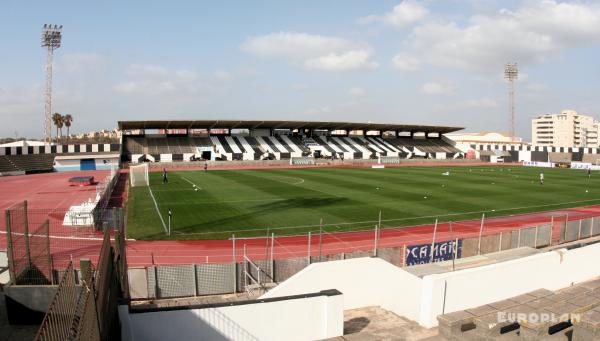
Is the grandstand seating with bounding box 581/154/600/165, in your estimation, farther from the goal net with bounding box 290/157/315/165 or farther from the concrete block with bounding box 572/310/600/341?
the concrete block with bounding box 572/310/600/341

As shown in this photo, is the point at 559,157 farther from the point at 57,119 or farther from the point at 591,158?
the point at 57,119

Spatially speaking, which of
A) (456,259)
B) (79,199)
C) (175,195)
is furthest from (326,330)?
(79,199)

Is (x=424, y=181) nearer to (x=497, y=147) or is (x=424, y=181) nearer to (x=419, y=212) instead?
(x=419, y=212)

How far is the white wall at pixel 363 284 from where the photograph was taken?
35.6 feet

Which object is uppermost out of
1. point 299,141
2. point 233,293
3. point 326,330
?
point 299,141

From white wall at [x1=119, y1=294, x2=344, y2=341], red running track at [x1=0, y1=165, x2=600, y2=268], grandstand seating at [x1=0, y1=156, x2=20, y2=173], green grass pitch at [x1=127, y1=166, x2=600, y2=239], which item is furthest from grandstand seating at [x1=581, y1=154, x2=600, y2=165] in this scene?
grandstand seating at [x1=0, y1=156, x2=20, y2=173]

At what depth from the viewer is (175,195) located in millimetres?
36000

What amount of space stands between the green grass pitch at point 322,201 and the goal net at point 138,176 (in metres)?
1.24

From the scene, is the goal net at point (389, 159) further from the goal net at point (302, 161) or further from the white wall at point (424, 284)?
the white wall at point (424, 284)

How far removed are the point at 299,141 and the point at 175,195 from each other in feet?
165

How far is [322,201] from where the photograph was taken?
1313 inches

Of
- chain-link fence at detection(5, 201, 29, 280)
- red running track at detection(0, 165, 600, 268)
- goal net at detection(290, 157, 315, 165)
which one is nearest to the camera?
chain-link fence at detection(5, 201, 29, 280)

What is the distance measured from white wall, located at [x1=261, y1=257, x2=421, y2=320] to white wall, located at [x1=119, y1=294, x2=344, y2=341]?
4.85ft

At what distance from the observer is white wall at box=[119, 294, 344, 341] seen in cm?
848
